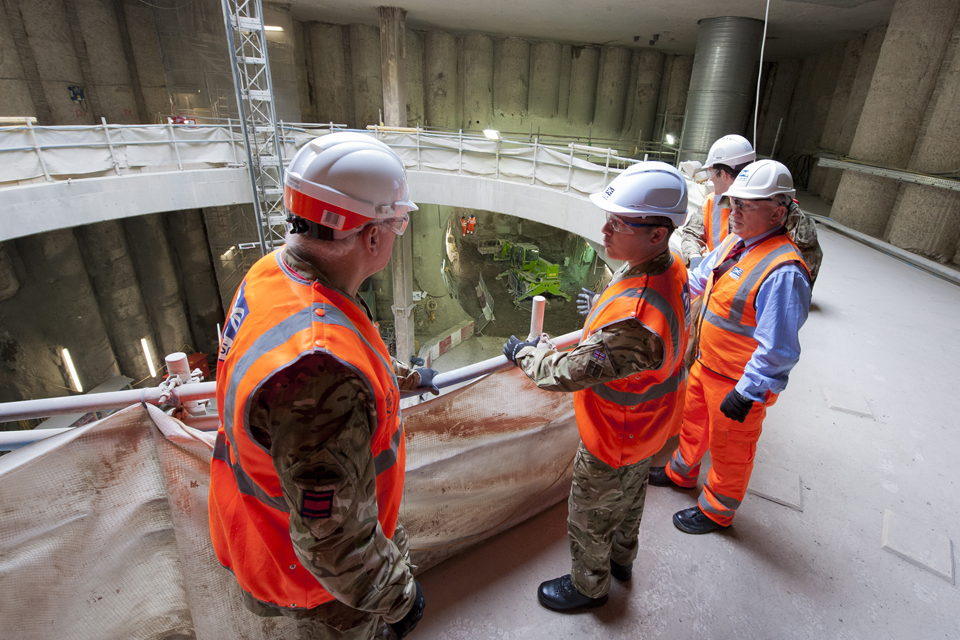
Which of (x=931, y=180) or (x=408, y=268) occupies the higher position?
(x=931, y=180)

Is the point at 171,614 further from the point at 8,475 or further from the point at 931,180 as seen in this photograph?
the point at 931,180

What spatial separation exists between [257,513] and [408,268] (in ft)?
40.9

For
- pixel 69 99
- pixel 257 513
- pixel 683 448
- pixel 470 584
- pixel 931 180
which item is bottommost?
pixel 470 584

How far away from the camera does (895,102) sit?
24.7ft

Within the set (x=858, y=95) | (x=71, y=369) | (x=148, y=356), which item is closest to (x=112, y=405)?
(x=71, y=369)

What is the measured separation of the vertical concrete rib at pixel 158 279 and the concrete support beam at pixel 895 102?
682 inches

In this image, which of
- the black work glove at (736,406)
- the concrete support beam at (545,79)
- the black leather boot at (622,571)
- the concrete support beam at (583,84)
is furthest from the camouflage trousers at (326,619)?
the concrete support beam at (583,84)

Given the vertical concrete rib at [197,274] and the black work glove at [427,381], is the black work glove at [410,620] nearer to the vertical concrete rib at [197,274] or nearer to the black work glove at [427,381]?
the black work glove at [427,381]

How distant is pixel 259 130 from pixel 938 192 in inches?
502

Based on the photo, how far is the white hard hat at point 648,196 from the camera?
71.7 inches

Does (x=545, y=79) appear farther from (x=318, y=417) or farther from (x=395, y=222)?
(x=318, y=417)

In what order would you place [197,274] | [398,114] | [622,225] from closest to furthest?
[622,225]
[398,114]
[197,274]

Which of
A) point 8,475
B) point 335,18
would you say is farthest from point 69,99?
point 8,475

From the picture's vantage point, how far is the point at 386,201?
1.26 m
